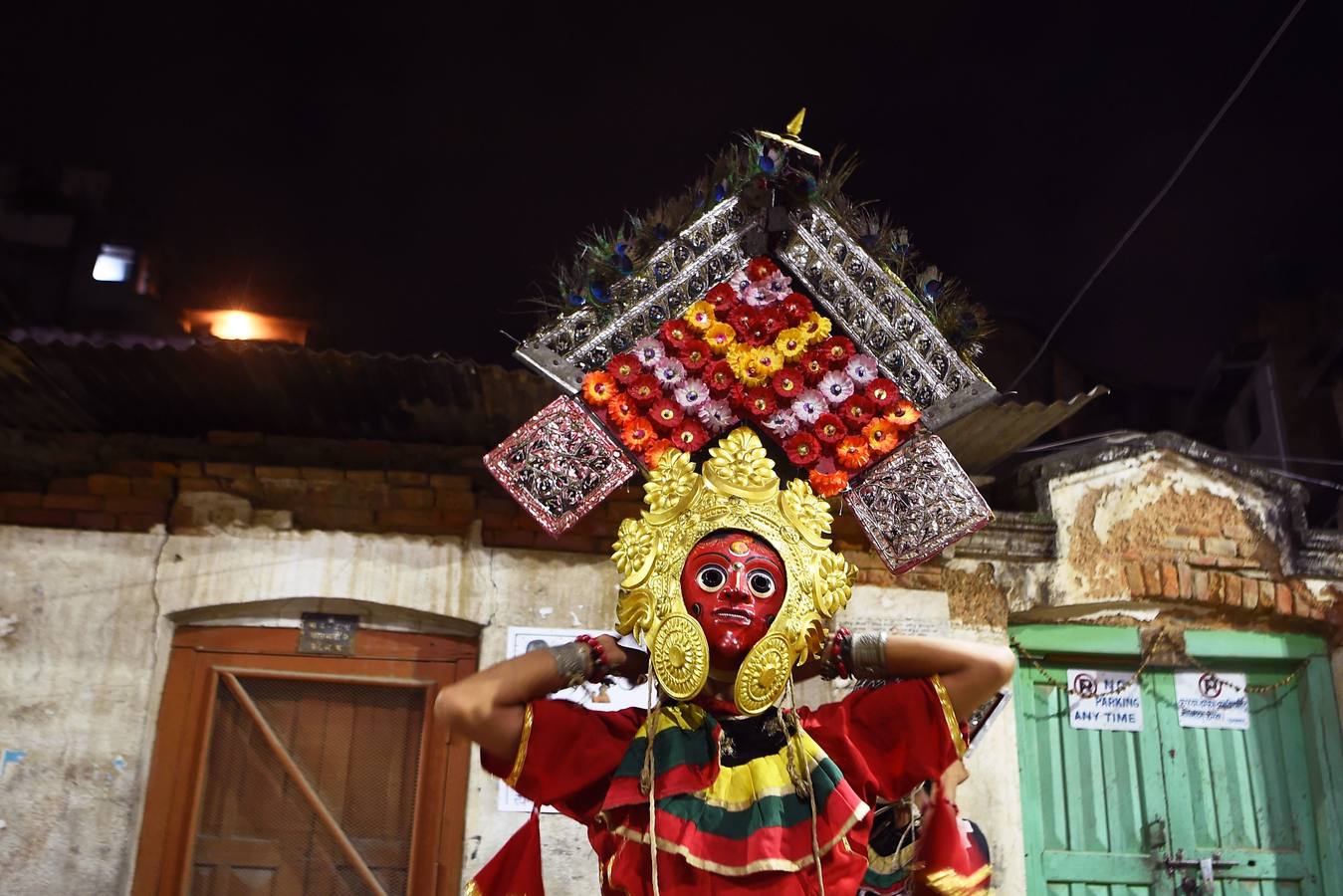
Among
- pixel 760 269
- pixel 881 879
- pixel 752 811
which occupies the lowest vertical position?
pixel 881 879

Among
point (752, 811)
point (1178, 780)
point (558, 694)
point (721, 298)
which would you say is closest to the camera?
point (752, 811)

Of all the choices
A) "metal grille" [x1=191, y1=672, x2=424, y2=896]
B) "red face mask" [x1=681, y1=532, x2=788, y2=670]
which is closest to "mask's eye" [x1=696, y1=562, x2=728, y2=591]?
"red face mask" [x1=681, y1=532, x2=788, y2=670]

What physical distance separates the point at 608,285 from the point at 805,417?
724 mm

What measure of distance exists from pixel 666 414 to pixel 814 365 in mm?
479

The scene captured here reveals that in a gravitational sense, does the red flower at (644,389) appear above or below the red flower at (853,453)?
above

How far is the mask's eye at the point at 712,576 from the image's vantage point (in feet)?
9.64

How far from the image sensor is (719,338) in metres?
3.26

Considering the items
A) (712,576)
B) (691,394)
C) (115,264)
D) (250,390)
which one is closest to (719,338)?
(691,394)

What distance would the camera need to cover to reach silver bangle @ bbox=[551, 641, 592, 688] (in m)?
2.86

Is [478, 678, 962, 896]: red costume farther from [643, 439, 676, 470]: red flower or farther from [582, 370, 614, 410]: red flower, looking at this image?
[582, 370, 614, 410]: red flower

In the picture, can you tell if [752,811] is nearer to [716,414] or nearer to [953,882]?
[953,882]

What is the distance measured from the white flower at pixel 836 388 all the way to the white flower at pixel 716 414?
300mm

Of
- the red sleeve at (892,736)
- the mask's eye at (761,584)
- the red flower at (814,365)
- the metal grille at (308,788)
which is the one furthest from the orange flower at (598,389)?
the metal grille at (308,788)

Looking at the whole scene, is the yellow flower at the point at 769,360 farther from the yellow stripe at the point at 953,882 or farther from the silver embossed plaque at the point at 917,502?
the yellow stripe at the point at 953,882
